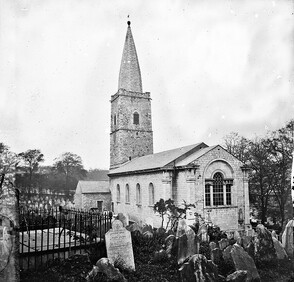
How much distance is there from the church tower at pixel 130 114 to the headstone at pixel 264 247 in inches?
837

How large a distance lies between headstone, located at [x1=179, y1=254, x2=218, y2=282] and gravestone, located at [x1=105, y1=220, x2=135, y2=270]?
1.46 meters

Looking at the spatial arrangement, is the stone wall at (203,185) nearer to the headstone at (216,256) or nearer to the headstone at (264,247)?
the headstone at (264,247)

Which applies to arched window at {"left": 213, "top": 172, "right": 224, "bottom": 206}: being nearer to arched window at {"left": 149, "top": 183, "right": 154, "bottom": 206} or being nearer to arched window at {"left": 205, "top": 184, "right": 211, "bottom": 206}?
arched window at {"left": 205, "top": 184, "right": 211, "bottom": 206}

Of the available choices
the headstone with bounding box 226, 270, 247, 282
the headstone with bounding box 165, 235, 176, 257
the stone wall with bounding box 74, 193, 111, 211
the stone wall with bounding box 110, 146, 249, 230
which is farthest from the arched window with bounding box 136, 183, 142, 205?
the headstone with bounding box 226, 270, 247, 282

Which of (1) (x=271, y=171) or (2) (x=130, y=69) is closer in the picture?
(1) (x=271, y=171)

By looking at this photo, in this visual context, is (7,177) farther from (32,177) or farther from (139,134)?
(139,134)

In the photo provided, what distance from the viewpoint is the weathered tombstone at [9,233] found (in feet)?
15.0

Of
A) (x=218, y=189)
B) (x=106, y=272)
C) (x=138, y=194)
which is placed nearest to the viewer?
(x=106, y=272)

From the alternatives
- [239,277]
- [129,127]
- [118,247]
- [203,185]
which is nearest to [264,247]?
[239,277]

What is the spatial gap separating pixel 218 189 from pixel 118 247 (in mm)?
12521

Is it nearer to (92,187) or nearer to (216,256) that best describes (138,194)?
(92,187)

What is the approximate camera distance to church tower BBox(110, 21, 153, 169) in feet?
92.8

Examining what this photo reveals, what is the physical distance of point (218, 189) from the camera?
1738 cm

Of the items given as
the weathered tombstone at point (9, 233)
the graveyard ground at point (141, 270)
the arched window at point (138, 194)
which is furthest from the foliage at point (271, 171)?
the weathered tombstone at point (9, 233)
